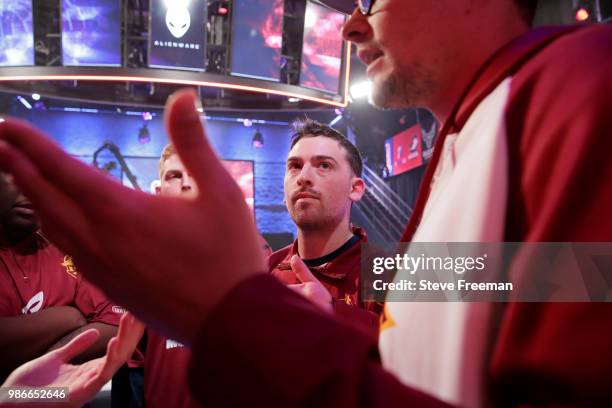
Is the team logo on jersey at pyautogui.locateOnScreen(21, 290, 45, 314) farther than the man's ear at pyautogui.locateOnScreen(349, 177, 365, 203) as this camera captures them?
No

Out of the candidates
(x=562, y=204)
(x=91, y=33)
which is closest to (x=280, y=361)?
(x=562, y=204)

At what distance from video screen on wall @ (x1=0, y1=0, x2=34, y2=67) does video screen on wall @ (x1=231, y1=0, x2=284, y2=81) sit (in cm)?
220

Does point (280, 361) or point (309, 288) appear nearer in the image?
point (280, 361)

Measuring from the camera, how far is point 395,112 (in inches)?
450

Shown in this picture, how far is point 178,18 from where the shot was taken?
16.4ft

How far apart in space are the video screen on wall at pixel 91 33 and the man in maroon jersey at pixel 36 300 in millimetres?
3152

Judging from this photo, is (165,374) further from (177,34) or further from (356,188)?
(177,34)

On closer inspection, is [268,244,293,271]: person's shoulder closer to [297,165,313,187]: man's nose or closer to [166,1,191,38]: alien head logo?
[297,165,313,187]: man's nose

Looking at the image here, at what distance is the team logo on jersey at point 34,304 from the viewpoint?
7.29 ft

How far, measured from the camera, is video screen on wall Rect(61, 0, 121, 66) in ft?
16.1

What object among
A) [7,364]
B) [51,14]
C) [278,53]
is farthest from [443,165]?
[51,14]

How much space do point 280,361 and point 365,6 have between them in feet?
3.07

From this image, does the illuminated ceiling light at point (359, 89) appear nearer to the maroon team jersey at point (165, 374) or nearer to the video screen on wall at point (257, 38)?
the video screen on wall at point (257, 38)

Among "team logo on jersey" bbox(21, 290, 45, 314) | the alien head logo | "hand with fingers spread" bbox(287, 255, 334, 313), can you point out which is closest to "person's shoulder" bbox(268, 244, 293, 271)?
"hand with fingers spread" bbox(287, 255, 334, 313)
